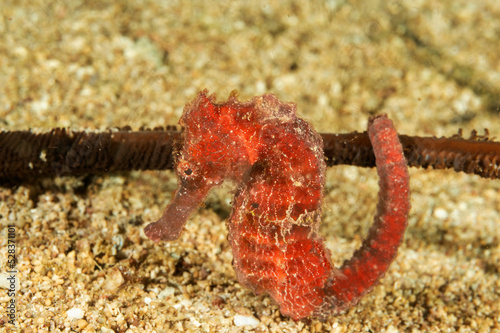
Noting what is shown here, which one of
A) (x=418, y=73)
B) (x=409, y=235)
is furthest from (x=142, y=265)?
(x=418, y=73)

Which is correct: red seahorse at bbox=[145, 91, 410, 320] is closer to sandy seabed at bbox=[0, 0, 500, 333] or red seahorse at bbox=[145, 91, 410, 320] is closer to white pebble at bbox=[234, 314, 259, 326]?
white pebble at bbox=[234, 314, 259, 326]

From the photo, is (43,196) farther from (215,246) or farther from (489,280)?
(489,280)

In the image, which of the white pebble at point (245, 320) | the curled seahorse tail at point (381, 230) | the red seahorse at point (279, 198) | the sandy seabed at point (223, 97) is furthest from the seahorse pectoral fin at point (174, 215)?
the curled seahorse tail at point (381, 230)

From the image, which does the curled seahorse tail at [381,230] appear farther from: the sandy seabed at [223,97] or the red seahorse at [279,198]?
the sandy seabed at [223,97]

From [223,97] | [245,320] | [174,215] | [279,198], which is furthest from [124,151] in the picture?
[223,97]

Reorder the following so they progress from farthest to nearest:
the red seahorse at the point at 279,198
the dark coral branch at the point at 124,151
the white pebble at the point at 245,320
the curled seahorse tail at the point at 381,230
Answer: the dark coral branch at the point at 124,151, the white pebble at the point at 245,320, the curled seahorse tail at the point at 381,230, the red seahorse at the point at 279,198

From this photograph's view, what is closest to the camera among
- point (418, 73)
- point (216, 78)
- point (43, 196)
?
point (43, 196)
